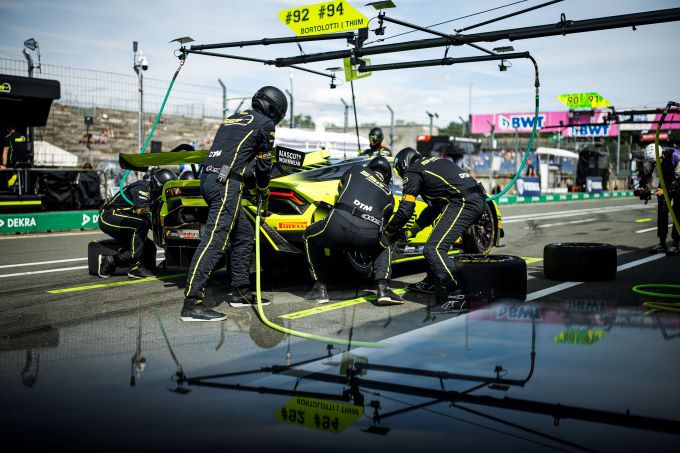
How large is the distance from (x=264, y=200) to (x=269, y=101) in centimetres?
92

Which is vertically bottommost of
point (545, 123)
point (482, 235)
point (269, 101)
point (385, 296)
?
point (385, 296)

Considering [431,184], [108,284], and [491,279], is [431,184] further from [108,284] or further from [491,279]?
[108,284]

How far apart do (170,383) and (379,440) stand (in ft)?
4.73

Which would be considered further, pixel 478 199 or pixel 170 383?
pixel 478 199

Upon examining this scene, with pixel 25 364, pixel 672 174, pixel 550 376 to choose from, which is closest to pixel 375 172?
pixel 550 376

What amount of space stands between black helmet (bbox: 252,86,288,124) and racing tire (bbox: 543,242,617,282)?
3665mm

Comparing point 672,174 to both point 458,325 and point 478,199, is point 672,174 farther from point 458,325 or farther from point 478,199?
point 458,325

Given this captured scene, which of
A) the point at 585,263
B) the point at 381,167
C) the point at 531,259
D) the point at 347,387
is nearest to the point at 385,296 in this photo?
the point at 381,167

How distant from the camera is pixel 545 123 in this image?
59.1m

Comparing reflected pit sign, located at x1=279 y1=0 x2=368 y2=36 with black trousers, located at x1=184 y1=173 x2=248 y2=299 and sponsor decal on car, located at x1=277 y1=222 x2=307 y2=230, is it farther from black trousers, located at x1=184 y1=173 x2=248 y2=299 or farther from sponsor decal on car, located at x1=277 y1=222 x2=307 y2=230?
black trousers, located at x1=184 y1=173 x2=248 y2=299

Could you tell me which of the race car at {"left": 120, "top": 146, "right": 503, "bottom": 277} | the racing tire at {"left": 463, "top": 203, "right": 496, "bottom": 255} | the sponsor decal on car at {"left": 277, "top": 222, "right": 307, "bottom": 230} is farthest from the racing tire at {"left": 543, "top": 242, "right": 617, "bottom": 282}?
the sponsor decal on car at {"left": 277, "top": 222, "right": 307, "bottom": 230}

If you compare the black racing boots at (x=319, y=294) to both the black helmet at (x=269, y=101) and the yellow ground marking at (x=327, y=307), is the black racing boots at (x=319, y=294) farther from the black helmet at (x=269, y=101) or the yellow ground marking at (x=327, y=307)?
the black helmet at (x=269, y=101)

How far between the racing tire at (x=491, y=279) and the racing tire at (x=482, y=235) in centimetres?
256

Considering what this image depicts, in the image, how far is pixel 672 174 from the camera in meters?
10.5
